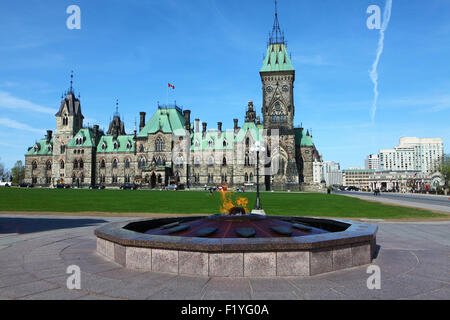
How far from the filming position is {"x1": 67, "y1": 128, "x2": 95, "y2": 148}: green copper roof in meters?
88.7

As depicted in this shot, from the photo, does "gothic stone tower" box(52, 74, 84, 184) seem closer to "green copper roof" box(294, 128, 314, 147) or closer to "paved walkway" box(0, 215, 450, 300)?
"green copper roof" box(294, 128, 314, 147)

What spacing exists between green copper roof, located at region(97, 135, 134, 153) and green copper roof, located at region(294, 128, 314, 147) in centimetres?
4616

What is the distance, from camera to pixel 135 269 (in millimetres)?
6574

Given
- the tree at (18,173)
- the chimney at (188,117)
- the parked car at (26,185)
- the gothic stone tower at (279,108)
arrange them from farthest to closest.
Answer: the tree at (18,173)
the parked car at (26,185)
the chimney at (188,117)
the gothic stone tower at (279,108)

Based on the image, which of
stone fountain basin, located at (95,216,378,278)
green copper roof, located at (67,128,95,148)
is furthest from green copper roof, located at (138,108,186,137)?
stone fountain basin, located at (95,216,378,278)

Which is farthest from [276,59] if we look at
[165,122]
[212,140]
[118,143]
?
[118,143]

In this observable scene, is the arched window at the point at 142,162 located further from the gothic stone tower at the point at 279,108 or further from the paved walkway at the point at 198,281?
the paved walkway at the point at 198,281

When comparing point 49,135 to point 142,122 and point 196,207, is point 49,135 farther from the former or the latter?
point 196,207

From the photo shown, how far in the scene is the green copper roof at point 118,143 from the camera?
288ft

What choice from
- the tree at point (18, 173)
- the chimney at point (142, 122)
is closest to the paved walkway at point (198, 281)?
the chimney at point (142, 122)

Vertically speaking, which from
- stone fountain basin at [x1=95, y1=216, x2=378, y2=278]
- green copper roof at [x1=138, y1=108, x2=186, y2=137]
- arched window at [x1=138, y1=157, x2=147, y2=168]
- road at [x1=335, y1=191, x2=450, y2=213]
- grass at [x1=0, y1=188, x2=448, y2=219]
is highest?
green copper roof at [x1=138, y1=108, x2=186, y2=137]

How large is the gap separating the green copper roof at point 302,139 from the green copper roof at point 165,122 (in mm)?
30699
